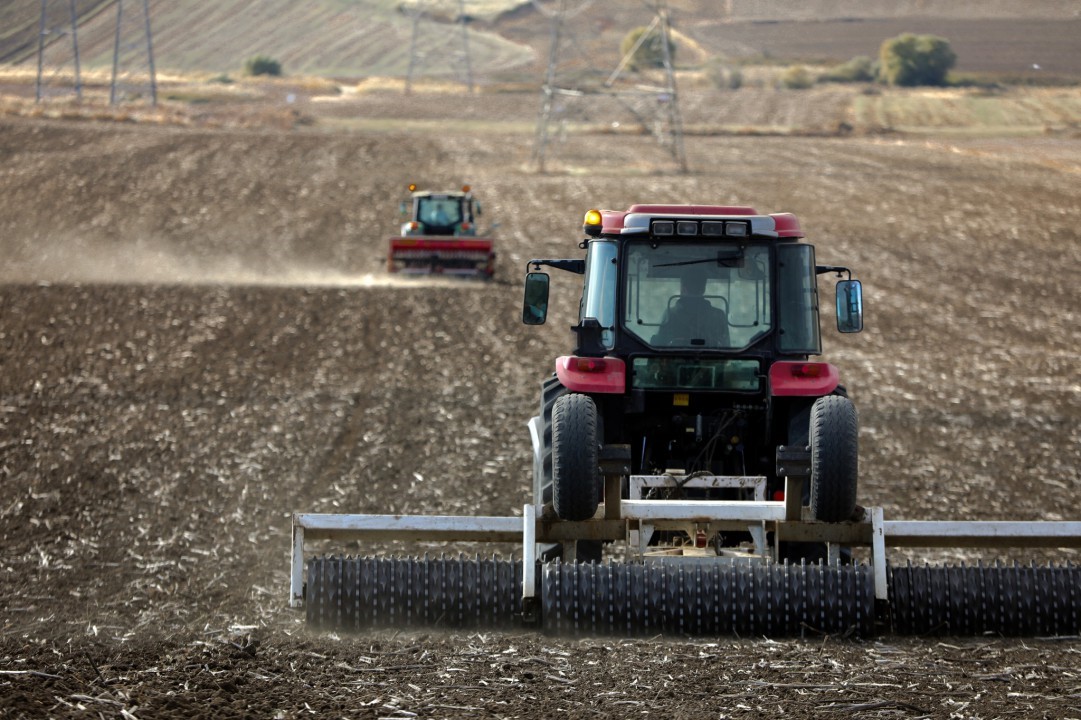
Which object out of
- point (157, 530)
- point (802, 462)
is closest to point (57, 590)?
point (157, 530)

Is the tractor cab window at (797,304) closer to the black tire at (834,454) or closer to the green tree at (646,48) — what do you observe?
the black tire at (834,454)

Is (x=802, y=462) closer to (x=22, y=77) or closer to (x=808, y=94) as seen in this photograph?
(x=808, y=94)

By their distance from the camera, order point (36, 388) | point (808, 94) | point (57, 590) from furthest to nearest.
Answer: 1. point (808, 94)
2. point (36, 388)
3. point (57, 590)

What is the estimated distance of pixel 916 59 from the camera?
51.0m

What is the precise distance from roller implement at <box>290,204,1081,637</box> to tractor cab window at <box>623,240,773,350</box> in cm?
1

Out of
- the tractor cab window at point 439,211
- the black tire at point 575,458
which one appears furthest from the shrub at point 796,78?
the black tire at point 575,458

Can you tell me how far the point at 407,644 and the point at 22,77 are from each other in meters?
59.4

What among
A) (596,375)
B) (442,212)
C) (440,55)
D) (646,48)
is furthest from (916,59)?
(596,375)

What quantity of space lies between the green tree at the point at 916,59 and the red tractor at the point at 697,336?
42577 mm

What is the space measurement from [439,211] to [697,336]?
62.2ft

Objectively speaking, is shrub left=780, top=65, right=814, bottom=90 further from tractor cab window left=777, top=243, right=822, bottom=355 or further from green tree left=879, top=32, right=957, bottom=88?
tractor cab window left=777, top=243, right=822, bottom=355

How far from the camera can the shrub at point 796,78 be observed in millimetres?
61094

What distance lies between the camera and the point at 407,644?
283 inches

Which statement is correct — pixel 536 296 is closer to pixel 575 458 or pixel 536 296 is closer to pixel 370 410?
pixel 575 458
